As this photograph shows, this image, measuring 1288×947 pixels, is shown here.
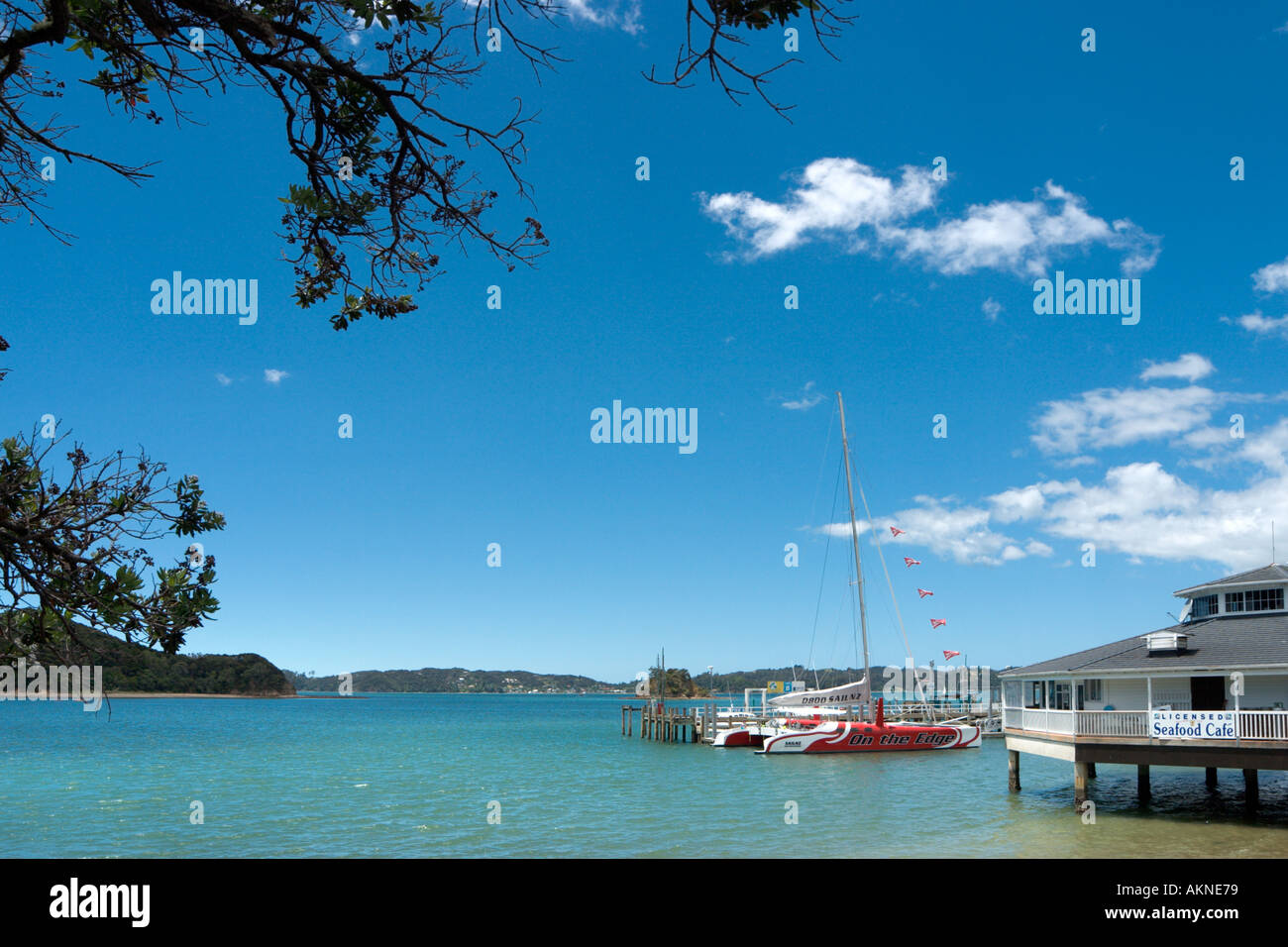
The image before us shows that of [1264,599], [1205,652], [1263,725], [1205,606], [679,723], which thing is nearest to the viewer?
[1263,725]

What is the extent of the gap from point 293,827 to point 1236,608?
30127 mm

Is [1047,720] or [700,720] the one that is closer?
[1047,720]

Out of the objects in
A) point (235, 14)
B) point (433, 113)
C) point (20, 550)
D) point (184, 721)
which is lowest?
point (184, 721)

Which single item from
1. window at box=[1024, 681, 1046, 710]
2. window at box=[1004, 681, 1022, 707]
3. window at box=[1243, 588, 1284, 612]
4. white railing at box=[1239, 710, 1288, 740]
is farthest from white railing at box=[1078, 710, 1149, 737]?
window at box=[1243, 588, 1284, 612]

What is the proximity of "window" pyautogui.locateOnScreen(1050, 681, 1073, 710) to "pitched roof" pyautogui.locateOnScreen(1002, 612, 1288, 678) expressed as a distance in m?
0.66

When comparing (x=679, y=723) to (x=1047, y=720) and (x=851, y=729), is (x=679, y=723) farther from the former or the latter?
(x=1047, y=720)

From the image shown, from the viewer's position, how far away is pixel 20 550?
17.5ft

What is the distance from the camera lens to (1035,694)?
3053 cm

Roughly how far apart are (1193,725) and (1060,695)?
690cm

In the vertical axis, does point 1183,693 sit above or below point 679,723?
above

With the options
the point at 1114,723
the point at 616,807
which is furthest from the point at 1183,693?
the point at 616,807
